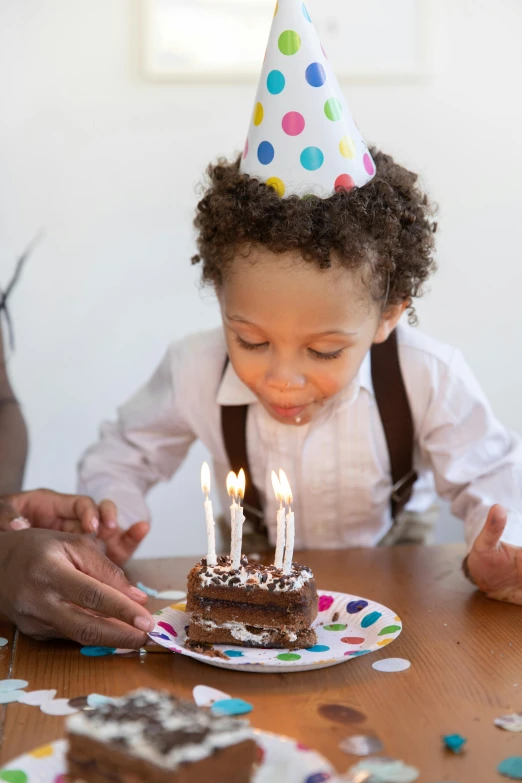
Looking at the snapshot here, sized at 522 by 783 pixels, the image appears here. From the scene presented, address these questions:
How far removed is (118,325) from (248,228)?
1.41m

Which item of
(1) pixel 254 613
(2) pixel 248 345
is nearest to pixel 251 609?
(1) pixel 254 613

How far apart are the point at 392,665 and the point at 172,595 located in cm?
40

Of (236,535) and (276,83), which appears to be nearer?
(236,535)

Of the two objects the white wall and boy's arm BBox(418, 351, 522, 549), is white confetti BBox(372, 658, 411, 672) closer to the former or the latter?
boy's arm BBox(418, 351, 522, 549)

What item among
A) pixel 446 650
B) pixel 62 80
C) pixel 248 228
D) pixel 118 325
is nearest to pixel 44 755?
pixel 446 650

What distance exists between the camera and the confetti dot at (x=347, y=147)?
4.27 ft

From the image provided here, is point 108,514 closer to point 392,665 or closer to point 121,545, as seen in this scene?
point 121,545

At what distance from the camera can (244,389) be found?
1655 millimetres

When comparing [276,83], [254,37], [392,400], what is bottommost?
[392,400]

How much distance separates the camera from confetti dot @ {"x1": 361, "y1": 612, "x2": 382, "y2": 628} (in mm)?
1100

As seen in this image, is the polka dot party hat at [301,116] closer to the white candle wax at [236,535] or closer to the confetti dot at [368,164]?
the confetti dot at [368,164]

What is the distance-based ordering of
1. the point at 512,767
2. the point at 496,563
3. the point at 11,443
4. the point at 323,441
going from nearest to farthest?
1. the point at 512,767
2. the point at 496,563
3. the point at 323,441
4. the point at 11,443

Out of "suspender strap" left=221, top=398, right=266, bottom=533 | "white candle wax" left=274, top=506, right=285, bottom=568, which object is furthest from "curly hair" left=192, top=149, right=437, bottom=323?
"white candle wax" left=274, top=506, right=285, bottom=568

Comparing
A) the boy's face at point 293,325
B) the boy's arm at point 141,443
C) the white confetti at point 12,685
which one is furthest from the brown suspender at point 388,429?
the white confetti at point 12,685
